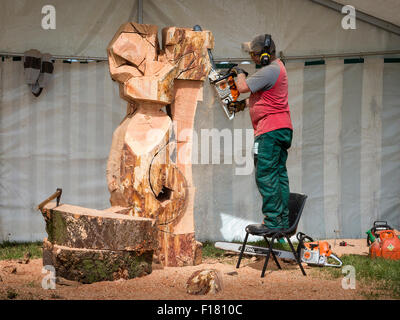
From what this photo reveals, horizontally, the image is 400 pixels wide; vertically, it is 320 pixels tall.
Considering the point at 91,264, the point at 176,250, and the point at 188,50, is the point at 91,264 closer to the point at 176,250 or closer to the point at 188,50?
the point at 176,250

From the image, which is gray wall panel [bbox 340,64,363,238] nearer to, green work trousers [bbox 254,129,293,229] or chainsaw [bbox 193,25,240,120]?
green work trousers [bbox 254,129,293,229]

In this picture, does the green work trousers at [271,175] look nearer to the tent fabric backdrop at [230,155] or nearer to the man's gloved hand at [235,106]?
the man's gloved hand at [235,106]

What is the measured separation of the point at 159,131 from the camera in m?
4.27

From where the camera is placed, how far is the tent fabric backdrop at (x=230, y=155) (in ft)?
19.6

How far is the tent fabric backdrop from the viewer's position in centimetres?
596

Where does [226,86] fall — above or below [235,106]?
above

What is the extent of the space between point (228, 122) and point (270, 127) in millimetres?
2166

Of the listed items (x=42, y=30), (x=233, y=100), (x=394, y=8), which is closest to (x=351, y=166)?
(x=394, y=8)

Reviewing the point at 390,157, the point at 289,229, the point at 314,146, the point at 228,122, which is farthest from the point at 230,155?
the point at 289,229

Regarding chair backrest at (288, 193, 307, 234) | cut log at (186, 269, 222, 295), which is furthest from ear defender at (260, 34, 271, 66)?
cut log at (186, 269, 222, 295)

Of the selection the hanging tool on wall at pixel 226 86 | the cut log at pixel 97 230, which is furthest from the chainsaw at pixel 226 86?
the cut log at pixel 97 230

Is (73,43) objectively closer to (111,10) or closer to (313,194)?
(111,10)

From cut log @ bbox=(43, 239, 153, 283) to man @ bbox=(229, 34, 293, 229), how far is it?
3.67 feet

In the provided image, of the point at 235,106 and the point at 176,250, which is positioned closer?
the point at 235,106
